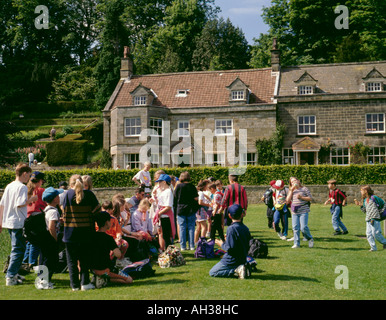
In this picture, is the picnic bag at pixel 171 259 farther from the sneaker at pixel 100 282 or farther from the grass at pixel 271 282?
the sneaker at pixel 100 282

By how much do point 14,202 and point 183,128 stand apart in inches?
1100

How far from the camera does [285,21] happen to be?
172 ft

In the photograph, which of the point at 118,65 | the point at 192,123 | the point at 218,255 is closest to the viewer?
the point at 218,255

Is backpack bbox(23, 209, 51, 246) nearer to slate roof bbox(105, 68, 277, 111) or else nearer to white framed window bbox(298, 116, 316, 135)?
slate roof bbox(105, 68, 277, 111)

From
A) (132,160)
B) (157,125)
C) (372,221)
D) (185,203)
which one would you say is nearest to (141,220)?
(185,203)

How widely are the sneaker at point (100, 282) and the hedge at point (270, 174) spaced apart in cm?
1932

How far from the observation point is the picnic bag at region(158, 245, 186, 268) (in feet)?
32.8

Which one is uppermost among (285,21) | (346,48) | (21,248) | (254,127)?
(285,21)

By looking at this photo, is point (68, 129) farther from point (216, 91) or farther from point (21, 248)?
point (21, 248)

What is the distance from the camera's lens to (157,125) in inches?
1396

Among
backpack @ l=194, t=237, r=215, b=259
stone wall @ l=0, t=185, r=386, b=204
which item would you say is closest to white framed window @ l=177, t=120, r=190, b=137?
stone wall @ l=0, t=185, r=386, b=204

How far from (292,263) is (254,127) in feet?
81.9


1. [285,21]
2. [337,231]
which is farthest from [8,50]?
[337,231]

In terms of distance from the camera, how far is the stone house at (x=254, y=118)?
3344 centimetres
